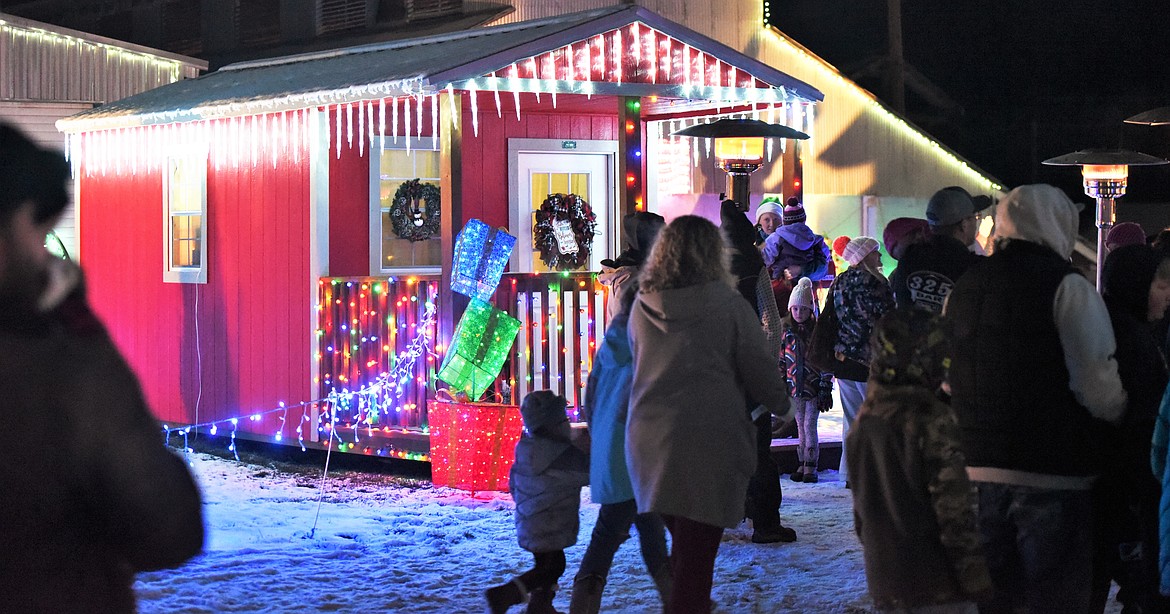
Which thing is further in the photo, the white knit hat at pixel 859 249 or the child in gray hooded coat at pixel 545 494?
the white knit hat at pixel 859 249

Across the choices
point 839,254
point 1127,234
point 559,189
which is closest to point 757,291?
point 1127,234

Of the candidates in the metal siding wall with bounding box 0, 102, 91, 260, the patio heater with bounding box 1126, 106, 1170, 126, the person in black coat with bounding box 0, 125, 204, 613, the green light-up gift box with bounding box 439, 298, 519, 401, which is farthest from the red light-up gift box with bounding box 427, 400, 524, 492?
the metal siding wall with bounding box 0, 102, 91, 260

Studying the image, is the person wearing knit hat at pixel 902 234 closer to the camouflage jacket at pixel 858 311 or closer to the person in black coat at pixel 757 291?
the person in black coat at pixel 757 291

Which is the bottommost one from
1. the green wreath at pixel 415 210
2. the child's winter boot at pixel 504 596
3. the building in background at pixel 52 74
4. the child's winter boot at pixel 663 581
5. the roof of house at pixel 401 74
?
the child's winter boot at pixel 504 596

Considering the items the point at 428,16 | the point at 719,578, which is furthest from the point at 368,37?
the point at 719,578

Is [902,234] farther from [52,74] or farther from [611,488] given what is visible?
[52,74]

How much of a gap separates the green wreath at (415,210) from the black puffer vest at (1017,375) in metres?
9.03

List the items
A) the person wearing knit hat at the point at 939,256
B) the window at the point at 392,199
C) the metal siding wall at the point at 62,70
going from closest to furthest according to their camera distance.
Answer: the person wearing knit hat at the point at 939,256
the window at the point at 392,199
the metal siding wall at the point at 62,70

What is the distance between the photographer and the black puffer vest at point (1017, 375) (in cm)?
452

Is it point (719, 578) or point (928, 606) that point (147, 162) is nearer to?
point (719, 578)

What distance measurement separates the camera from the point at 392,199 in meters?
13.2

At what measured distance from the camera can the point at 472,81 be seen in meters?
10.0

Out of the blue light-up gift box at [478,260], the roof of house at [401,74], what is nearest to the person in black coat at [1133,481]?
the blue light-up gift box at [478,260]

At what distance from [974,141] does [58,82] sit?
60.7ft
